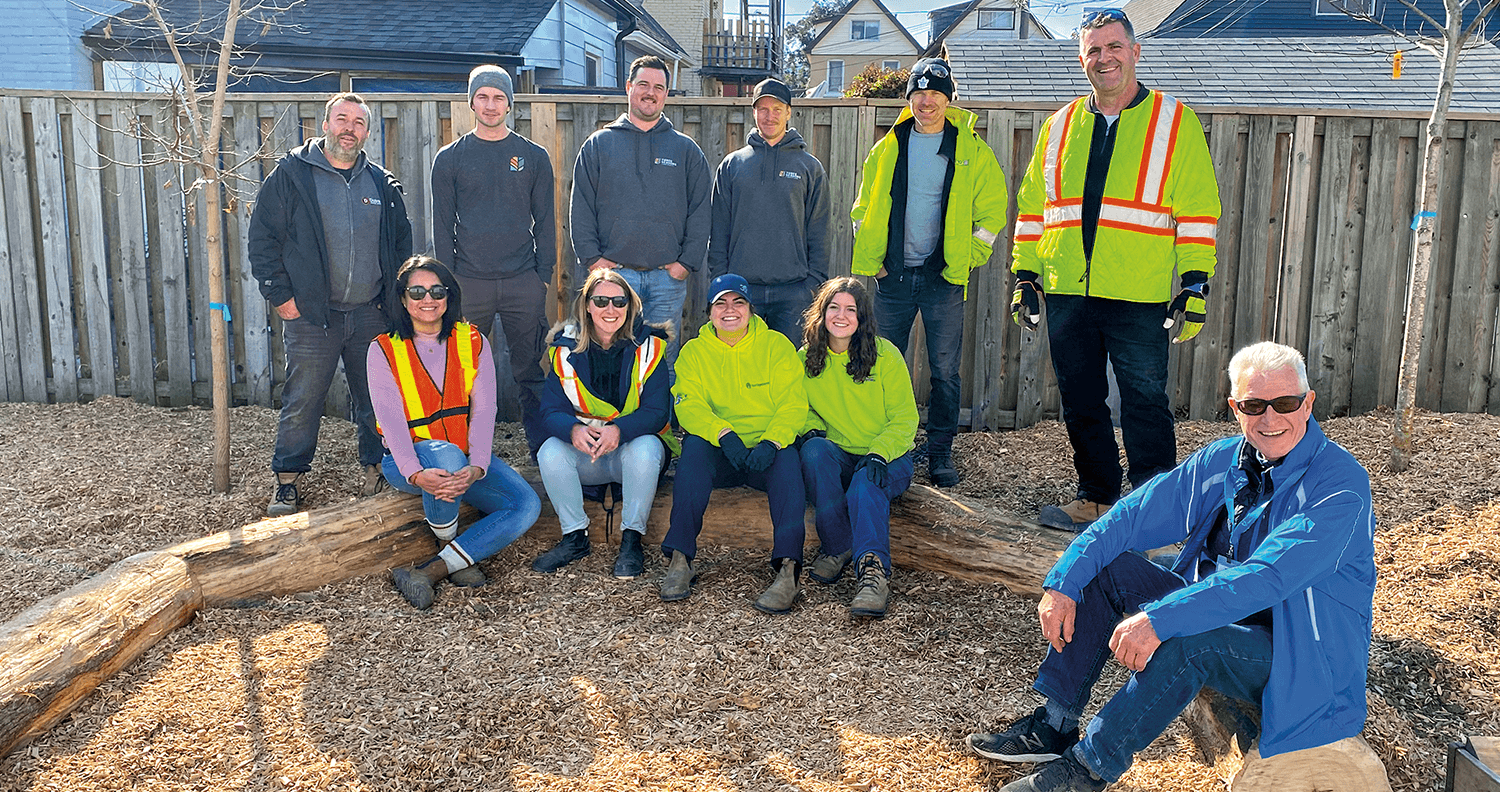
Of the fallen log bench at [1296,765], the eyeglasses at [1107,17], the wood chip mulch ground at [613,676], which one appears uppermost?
the eyeglasses at [1107,17]

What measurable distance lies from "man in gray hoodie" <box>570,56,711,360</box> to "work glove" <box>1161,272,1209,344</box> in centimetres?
229

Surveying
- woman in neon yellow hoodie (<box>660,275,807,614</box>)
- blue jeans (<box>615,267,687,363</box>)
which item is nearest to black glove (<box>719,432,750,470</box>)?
woman in neon yellow hoodie (<box>660,275,807,614</box>)

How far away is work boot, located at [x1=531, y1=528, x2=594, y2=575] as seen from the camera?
412 centimetres

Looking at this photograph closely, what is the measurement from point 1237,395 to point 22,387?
22.6 ft

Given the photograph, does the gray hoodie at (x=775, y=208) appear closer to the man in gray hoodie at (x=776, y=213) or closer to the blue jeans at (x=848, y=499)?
the man in gray hoodie at (x=776, y=213)

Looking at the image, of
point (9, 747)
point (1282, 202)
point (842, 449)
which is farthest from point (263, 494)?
point (1282, 202)

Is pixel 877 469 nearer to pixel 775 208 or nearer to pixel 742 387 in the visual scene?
pixel 742 387

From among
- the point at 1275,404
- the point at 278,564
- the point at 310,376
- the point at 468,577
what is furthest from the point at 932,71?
the point at 278,564

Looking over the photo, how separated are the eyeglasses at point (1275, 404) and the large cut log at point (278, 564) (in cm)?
152

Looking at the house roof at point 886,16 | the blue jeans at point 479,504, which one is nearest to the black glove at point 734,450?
the blue jeans at point 479,504

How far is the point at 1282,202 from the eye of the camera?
5645 millimetres

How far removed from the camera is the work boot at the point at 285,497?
454 cm

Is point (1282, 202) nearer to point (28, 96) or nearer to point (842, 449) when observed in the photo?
point (842, 449)

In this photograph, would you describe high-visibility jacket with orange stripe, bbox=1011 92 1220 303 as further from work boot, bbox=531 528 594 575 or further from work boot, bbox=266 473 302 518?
work boot, bbox=266 473 302 518
